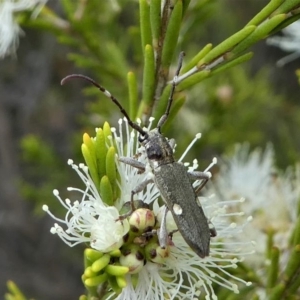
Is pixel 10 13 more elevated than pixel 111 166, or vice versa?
pixel 10 13

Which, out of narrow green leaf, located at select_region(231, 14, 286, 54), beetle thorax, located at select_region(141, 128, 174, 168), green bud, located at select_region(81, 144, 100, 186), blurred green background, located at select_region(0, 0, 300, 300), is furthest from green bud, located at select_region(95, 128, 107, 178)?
blurred green background, located at select_region(0, 0, 300, 300)

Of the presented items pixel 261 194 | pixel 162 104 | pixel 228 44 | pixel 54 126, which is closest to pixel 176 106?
pixel 162 104

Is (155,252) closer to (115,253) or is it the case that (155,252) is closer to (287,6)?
(115,253)

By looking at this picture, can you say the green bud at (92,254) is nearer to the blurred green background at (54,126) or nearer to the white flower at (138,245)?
the white flower at (138,245)

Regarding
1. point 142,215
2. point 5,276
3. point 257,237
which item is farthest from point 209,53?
point 5,276

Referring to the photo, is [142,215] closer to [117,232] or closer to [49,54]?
[117,232]

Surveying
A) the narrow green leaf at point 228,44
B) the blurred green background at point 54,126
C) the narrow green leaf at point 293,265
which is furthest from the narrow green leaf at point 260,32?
the blurred green background at point 54,126

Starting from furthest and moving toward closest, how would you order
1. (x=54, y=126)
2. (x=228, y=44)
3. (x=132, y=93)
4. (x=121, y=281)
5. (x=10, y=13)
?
(x=54, y=126) → (x=10, y=13) → (x=132, y=93) → (x=228, y=44) → (x=121, y=281)

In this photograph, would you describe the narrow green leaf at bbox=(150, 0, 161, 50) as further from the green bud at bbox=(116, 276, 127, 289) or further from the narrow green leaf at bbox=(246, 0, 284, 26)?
the green bud at bbox=(116, 276, 127, 289)
